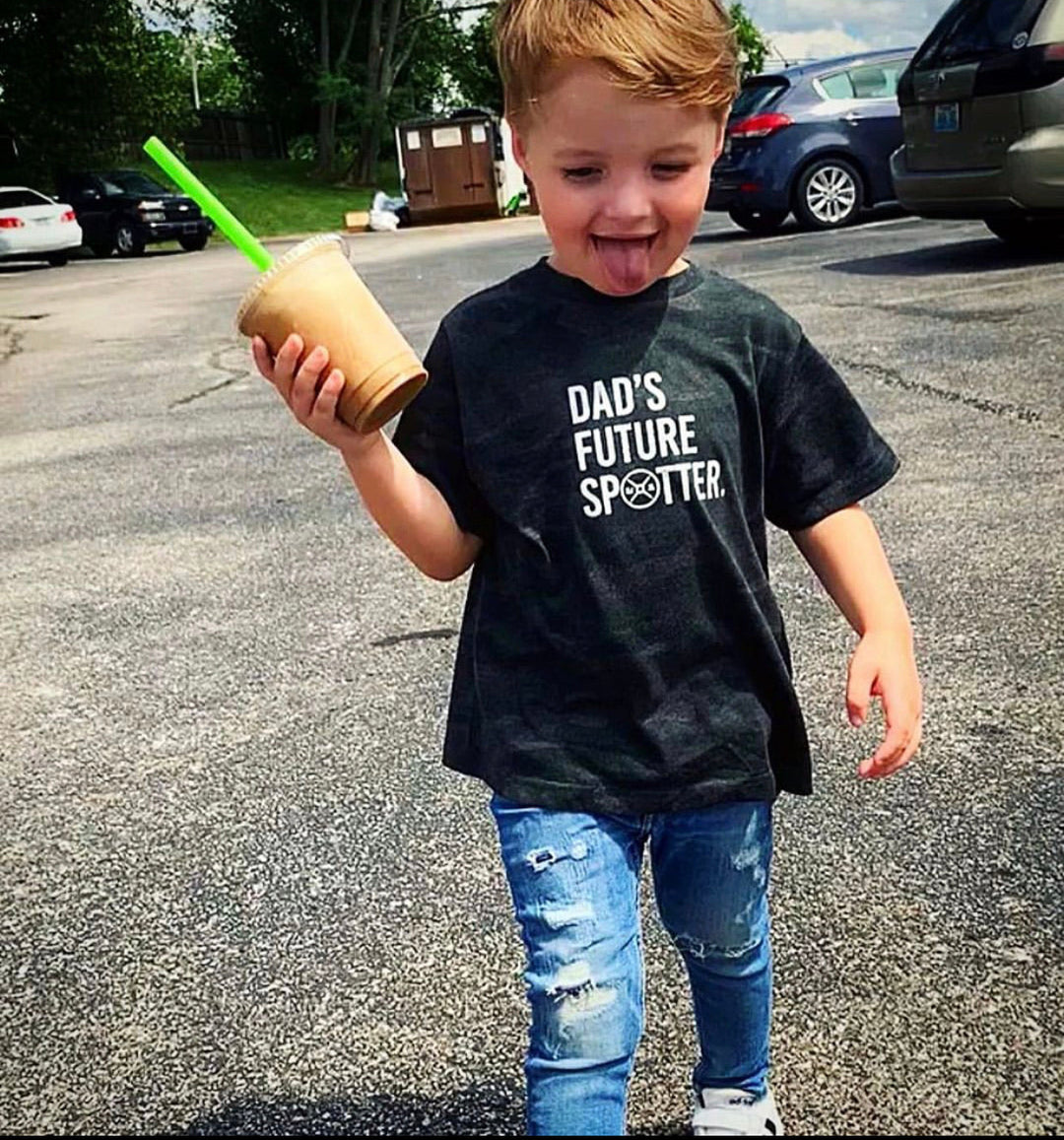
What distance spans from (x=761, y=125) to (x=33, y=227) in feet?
48.2

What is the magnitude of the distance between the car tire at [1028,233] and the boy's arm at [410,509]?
953 cm

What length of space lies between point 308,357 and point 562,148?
14.9 inches

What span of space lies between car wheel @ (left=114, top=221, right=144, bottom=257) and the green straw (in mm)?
25870

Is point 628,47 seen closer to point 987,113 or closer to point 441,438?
point 441,438

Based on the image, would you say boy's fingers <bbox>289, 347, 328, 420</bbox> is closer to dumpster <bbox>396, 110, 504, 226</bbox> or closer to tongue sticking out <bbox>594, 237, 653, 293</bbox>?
tongue sticking out <bbox>594, 237, 653, 293</bbox>

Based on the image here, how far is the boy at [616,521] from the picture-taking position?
1635mm

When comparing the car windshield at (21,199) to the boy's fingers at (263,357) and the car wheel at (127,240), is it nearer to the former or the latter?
the car wheel at (127,240)

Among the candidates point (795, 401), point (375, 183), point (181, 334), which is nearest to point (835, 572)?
point (795, 401)

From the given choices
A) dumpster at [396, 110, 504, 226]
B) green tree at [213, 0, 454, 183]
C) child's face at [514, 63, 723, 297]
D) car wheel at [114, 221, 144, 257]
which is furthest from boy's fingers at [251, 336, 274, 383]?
green tree at [213, 0, 454, 183]

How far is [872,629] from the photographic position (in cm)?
182

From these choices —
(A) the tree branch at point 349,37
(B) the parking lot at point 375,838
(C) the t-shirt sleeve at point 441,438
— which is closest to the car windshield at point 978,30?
(B) the parking lot at point 375,838

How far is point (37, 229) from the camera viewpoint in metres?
24.3

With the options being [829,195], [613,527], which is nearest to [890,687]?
[613,527]

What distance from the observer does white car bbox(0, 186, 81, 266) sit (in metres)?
24.1
